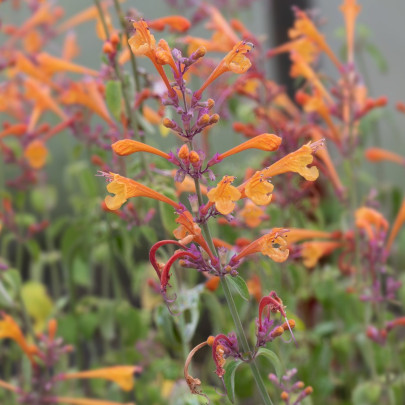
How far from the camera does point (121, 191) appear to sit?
1.15m

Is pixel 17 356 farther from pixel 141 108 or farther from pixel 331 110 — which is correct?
pixel 331 110

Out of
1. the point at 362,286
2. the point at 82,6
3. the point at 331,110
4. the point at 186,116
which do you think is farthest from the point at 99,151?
the point at 82,6

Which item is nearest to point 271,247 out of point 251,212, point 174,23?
point 251,212

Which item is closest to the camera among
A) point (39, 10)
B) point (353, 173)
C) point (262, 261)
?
point (262, 261)

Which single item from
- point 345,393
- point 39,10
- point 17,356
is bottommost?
point 345,393

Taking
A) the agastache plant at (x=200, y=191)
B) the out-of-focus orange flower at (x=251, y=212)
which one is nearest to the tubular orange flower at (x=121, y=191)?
the agastache plant at (x=200, y=191)

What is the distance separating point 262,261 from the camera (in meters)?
1.64

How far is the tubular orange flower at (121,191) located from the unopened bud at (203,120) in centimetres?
12

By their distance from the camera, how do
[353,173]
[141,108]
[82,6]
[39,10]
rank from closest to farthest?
1. [141,108]
2. [353,173]
3. [39,10]
4. [82,6]

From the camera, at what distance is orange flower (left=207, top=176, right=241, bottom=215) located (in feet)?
3.50

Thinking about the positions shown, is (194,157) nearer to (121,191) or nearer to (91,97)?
(121,191)

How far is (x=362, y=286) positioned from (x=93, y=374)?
71 cm

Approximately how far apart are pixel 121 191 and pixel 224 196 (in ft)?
0.53

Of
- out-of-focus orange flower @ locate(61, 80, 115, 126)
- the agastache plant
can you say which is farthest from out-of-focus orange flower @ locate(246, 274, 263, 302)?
the agastache plant
